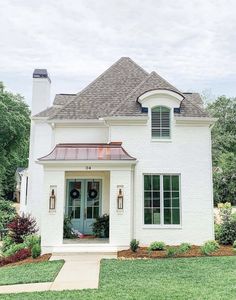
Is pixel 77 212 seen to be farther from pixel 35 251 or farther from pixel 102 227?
pixel 35 251

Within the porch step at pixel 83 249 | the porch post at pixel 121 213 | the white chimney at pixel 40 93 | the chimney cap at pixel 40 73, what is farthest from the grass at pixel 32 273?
the chimney cap at pixel 40 73

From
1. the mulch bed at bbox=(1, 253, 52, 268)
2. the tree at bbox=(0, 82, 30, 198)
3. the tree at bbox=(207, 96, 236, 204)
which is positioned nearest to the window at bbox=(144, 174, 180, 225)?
the mulch bed at bbox=(1, 253, 52, 268)

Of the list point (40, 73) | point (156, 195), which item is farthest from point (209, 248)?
point (40, 73)

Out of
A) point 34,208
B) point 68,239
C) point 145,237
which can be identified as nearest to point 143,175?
point 145,237

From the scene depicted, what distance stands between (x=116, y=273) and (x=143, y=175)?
569 cm

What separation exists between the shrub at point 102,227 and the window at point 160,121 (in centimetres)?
447

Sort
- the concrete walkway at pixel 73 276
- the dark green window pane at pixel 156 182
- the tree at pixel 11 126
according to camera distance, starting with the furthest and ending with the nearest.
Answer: the tree at pixel 11 126 → the dark green window pane at pixel 156 182 → the concrete walkway at pixel 73 276

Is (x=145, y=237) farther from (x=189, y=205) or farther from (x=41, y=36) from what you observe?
(x=41, y=36)

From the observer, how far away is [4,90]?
122 feet

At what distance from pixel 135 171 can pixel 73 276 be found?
6054mm

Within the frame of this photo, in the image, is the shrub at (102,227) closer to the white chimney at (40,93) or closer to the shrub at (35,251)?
the shrub at (35,251)

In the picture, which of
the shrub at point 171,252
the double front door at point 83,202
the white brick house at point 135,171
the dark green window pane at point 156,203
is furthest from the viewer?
the double front door at point 83,202

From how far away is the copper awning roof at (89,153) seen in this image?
13977 mm

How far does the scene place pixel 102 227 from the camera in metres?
15.1
